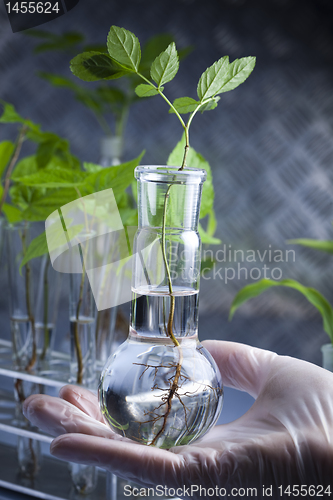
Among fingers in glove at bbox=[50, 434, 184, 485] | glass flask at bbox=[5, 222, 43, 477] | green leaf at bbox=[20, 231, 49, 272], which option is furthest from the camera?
glass flask at bbox=[5, 222, 43, 477]

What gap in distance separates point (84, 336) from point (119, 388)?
0.90ft

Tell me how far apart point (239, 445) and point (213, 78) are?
0.32m

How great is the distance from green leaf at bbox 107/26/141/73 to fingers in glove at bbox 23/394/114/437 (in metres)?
0.32

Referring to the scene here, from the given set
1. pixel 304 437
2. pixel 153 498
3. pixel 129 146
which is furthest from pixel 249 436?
pixel 129 146

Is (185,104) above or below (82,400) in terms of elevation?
above

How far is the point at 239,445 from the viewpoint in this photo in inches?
14.9

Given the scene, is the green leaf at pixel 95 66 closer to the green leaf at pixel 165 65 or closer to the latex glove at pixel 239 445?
the green leaf at pixel 165 65

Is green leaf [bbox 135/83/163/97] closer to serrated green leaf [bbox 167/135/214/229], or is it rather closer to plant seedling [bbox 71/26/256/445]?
plant seedling [bbox 71/26/256/445]

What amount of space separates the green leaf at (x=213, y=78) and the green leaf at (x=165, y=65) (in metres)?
0.03

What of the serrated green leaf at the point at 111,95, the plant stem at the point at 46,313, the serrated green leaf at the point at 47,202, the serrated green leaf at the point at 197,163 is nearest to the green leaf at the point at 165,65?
the serrated green leaf at the point at 197,163

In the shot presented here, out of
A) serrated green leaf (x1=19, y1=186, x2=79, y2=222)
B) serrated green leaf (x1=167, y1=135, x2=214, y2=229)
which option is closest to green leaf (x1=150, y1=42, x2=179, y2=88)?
serrated green leaf (x1=167, y1=135, x2=214, y2=229)

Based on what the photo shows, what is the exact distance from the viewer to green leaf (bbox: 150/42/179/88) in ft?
1.15

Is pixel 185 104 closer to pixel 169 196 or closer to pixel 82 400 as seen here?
pixel 169 196

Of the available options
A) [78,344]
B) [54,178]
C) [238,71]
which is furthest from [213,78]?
[78,344]
